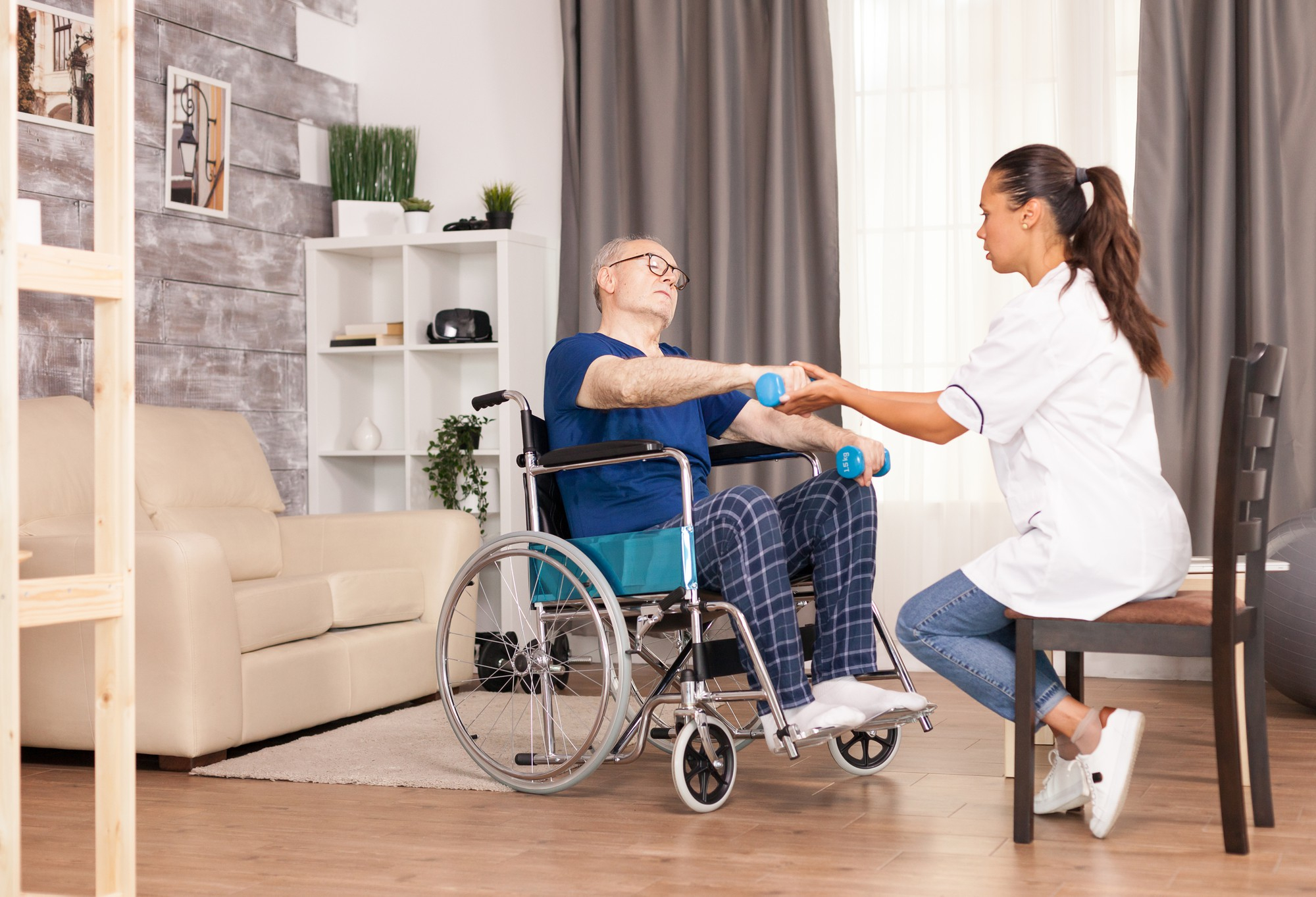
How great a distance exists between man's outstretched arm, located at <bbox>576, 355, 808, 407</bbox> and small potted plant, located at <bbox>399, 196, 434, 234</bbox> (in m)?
2.23

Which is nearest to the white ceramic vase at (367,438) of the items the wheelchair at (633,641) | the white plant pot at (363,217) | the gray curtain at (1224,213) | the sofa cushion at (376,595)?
the white plant pot at (363,217)

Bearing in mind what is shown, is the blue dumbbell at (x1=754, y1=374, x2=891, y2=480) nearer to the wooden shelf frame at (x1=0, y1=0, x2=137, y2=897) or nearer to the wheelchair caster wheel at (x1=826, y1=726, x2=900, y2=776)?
the wheelchair caster wheel at (x1=826, y1=726, x2=900, y2=776)

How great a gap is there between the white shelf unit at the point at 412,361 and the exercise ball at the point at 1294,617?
2296 millimetres

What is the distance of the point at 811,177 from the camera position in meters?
4.35

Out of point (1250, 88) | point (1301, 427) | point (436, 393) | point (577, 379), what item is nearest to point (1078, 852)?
point (577, 379)

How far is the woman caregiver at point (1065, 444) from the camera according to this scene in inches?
85.5

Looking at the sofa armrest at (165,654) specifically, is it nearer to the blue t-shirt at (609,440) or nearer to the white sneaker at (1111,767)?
the blue t-shirt at (609,440)

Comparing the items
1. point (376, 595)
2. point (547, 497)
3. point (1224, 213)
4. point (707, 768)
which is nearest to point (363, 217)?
point (376, 595)

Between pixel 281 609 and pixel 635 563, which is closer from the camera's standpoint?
pixel 635 563

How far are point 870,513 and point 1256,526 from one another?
27.1 inches

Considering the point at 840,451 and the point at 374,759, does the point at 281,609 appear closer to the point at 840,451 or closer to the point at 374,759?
the point at 374,759

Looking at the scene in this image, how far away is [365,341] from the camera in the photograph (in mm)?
4746

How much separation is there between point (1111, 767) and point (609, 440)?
1.08 m

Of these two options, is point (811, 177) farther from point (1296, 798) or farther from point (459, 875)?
point (459, 875)
